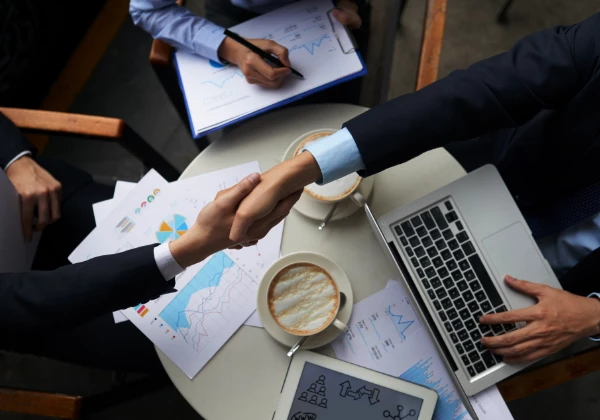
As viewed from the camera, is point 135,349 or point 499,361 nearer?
point 499,361

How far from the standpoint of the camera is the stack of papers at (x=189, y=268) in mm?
904

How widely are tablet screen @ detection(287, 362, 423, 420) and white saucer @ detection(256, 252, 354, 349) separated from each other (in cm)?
7

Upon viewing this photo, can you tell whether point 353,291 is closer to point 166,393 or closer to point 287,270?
point 287,270

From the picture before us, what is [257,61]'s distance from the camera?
3.22ft

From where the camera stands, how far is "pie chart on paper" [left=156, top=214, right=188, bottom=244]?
38.0 inches

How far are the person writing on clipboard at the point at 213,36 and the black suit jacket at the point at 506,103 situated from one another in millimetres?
267

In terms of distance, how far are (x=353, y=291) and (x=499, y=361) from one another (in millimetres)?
298

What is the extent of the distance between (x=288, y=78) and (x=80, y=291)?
0.61m

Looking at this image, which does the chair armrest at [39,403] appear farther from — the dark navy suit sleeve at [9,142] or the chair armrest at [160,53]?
the chair armrest at [160,53]

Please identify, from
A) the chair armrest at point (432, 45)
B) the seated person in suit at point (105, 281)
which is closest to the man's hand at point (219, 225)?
the seated person in suit at point (105, 281)

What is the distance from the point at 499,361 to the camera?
2.79 feet

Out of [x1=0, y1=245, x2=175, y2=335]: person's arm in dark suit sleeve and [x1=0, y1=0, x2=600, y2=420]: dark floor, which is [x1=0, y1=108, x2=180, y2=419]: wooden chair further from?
[x1=0, y1=0, x2=600, y2=420]: dark floor

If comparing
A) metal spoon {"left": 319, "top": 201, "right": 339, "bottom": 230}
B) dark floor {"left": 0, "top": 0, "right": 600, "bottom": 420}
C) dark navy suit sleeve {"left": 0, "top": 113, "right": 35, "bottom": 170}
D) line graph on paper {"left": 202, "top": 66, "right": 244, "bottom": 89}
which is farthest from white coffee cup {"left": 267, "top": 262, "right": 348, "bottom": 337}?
dark floor {"left": 0, "top": 0, "right": 600, "bottom": 420}

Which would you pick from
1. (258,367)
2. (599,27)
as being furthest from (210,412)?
(599,27)
